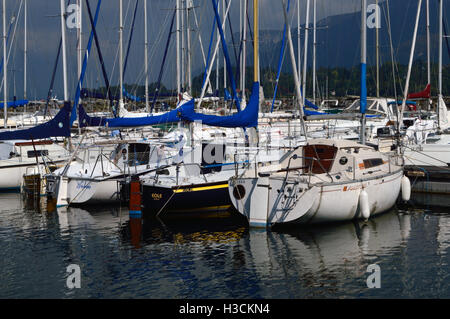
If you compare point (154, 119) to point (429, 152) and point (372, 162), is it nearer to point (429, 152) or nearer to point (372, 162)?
point (372, 162)

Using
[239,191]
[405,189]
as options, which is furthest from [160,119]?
[405,189]

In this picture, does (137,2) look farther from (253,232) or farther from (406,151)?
(253,232)

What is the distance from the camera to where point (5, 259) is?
664 inches

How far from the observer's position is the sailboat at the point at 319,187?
18953mm

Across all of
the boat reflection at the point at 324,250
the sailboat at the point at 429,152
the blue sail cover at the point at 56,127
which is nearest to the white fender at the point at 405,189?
the boat reflection at the point at 324,250

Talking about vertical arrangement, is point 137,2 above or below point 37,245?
above

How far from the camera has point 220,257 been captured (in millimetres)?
16672

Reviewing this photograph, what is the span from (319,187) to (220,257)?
4.27m

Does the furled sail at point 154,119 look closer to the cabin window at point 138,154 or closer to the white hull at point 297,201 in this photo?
the cabin window at point 138,154

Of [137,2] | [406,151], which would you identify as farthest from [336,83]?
[406,151]

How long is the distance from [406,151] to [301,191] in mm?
13582

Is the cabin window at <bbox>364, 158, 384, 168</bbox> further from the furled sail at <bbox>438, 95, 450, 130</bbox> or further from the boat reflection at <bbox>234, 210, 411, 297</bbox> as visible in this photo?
the furled sail at <bbox>438, 95, 450, 130</bbox>

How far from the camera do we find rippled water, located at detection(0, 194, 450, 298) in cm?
1389

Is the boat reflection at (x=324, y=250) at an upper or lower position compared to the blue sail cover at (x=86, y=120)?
lower
